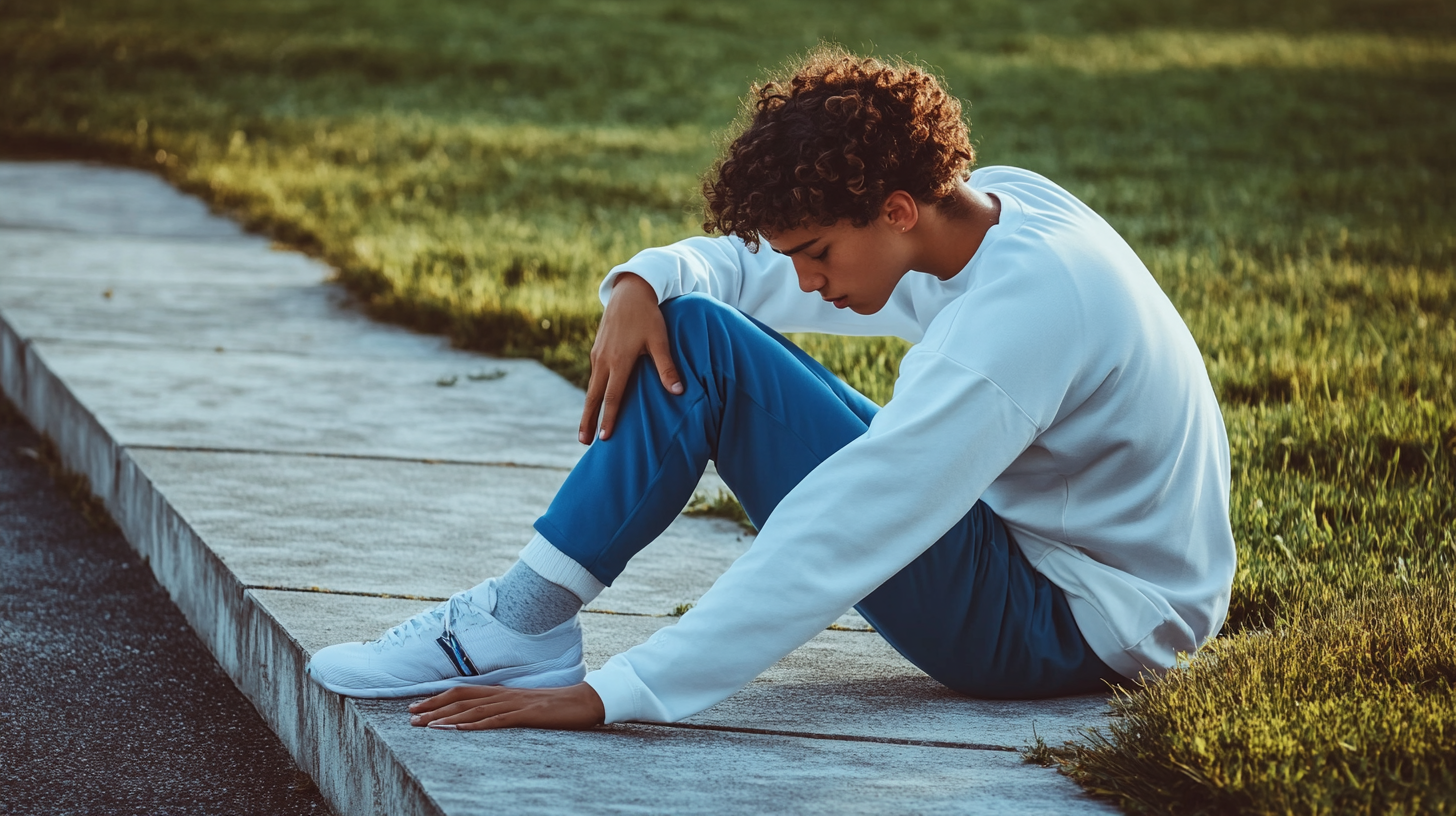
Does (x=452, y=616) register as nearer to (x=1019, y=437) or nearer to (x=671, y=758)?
(x=671, y=758)

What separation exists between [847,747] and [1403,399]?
2.98 m

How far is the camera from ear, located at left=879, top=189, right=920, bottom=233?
2348 mm

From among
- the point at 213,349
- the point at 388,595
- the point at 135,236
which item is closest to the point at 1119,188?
the point at 135,236

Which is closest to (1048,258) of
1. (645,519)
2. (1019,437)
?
(1019,437)

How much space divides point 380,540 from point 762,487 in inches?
51.4

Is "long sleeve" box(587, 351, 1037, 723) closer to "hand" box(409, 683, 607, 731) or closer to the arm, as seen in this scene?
the arm

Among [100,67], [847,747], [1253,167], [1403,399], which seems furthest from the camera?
[100,67]

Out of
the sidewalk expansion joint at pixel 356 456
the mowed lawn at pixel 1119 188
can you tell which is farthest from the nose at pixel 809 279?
the sidewalk expansion joint at pixel 356 456

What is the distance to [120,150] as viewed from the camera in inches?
415

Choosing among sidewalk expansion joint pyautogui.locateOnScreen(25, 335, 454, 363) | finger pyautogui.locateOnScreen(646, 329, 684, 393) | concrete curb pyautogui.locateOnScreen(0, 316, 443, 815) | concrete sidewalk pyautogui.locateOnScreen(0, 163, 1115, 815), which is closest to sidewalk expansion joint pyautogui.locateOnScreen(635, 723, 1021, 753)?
concrete sidewalk pyautogui.locateOnScreen(0, 163, 1115, 815)

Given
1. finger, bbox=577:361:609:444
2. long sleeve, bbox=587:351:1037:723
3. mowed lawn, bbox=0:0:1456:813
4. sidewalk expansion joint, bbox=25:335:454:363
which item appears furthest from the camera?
sidewalk expansion joint, bbox=25:335:454:363

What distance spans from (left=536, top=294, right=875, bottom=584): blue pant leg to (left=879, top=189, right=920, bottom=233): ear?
0.96 ft

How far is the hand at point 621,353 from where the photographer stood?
2.50m

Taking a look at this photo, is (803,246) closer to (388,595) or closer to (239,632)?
(388,595)
